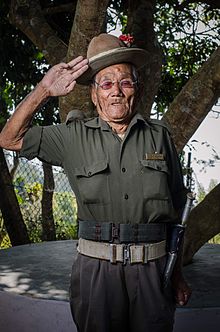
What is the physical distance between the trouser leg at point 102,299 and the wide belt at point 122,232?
108 mm

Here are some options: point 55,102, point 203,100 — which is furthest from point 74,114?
point 55,102

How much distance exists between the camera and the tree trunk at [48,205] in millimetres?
6996

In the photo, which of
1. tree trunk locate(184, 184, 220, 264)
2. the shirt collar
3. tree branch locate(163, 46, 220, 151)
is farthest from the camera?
tree trunk locate(184, 184, 220, 264)

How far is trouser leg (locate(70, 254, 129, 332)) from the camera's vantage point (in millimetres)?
2117

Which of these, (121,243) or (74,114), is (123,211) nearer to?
(121,243)

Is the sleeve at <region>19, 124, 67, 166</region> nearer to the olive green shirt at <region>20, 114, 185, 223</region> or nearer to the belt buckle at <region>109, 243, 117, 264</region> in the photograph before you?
the olive green shirt at <region>20, 114, 185, 223</region>

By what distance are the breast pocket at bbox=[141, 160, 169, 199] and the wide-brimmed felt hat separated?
44 cm

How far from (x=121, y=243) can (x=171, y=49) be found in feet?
17.0

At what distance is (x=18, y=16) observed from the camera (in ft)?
15.0

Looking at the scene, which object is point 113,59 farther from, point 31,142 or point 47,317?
point 47,317

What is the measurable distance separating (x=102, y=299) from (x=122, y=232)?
0.94 ft

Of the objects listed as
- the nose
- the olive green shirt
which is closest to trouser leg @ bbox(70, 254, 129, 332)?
the olive green shirt

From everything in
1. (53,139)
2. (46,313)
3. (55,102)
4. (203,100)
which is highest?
(55,102)

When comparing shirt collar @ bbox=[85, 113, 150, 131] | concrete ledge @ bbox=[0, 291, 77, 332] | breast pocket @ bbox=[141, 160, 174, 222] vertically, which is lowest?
concrete ledge @ bbox=[0, 291, 77, 332]
